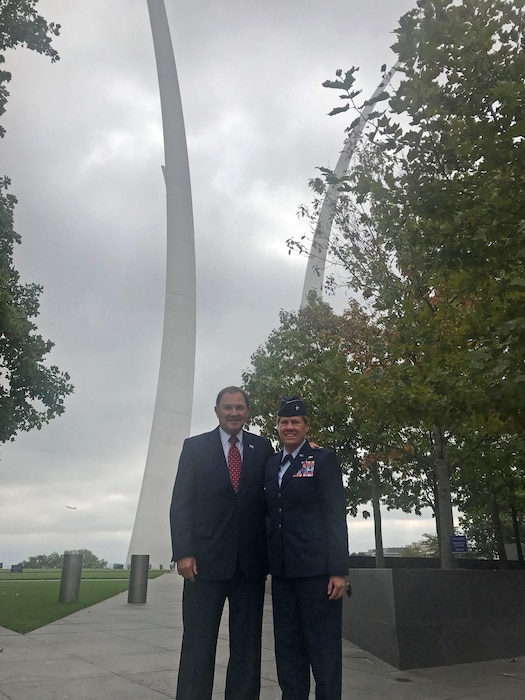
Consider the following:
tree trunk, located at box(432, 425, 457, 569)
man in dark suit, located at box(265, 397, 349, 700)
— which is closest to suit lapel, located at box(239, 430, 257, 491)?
man in dark suit, located at box(265, 397, 349, 700)

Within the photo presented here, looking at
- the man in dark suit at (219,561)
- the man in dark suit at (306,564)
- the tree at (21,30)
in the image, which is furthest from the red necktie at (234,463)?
the tree at (21,30)

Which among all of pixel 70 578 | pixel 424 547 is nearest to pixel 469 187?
pixel 70 578

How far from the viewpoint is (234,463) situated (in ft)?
13.5

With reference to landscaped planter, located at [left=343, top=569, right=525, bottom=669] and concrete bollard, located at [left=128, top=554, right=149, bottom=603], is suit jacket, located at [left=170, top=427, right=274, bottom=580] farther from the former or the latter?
concrete bollard, located at [left=128, top=554, right=149, bottom=603]

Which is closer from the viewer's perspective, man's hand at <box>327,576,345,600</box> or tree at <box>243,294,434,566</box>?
man's hand at <box>327,576,345,600</box>

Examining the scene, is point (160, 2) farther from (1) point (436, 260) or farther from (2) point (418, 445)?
(1) point (436, 260)

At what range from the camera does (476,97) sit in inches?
254

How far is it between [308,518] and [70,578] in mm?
8812

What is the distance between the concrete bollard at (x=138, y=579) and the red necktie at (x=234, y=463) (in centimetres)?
868

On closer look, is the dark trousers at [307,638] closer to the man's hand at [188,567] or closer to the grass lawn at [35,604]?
the man's hand at [188,567]

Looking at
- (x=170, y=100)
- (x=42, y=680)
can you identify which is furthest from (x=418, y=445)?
(x=170, y=100)

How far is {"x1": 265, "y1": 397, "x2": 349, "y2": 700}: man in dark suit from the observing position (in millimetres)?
3695

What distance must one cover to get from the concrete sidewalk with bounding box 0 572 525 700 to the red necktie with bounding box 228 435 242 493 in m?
1.90

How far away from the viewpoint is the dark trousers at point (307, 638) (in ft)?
12.0
